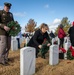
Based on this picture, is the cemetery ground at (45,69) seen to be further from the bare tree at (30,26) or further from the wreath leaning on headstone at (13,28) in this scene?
the bare tree at (30,26)

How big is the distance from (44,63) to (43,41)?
85 centimetres

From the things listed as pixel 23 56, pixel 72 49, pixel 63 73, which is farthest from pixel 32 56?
pixel 72 49

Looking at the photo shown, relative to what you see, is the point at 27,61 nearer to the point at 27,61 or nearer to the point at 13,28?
the point at 27,61

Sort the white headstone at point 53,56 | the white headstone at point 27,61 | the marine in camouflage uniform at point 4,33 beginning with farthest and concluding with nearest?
1. the white headstone at point 53,56
2. the marine in camouflage uniform at point 4,33
3. the white headstone at point 27,61

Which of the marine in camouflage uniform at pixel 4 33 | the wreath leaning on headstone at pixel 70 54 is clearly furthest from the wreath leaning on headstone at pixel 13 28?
the wreath leaning on headstone at pixel 70 54

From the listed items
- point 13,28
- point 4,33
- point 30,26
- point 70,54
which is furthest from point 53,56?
point 30,26

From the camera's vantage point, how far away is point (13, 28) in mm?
7375

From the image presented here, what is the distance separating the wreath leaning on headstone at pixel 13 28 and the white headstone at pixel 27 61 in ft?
3.76

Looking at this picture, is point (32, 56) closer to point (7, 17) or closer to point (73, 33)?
point (7, 17)

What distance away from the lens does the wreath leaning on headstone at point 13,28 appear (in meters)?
7.23

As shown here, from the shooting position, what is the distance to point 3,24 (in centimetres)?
711

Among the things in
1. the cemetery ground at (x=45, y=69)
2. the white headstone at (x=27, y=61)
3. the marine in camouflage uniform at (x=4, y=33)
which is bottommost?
the cemetery ground at (x=45, y=69)

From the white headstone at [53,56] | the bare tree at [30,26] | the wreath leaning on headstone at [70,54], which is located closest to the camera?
the white headstone at [53,56]

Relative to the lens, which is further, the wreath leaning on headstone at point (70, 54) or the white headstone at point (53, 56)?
the wreath leaning on headstone at point (70, 54)
